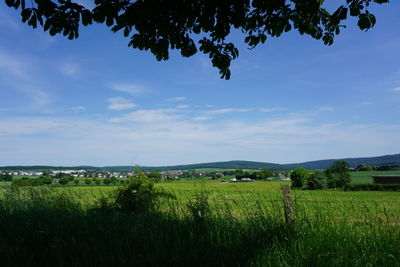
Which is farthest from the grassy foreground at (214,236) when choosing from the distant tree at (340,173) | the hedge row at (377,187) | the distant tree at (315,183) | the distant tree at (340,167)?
the distant tree at (340,167)

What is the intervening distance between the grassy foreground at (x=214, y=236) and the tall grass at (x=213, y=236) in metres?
0.01

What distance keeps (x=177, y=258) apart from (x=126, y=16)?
3.23 metres

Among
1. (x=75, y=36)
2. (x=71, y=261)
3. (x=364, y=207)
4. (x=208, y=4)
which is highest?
(x=208, y=4)

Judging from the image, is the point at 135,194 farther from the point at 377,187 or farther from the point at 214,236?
the point at 377,187

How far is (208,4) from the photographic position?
4.66 meters

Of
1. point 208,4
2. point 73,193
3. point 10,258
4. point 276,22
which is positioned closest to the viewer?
point 10,258

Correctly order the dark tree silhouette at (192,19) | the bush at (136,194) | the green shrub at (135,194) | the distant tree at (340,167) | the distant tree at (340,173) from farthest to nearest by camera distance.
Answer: the distant tree at (340,167) → the distant tree at (340,173) → the green shrub at (135,194) → the bush at (136,194) → the dark tree silhouette at (192,19)

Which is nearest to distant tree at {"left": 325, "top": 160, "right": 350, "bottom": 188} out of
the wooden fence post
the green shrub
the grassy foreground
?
the green shrub

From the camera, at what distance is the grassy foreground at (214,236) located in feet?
13.0

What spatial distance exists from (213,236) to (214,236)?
0.06 feet

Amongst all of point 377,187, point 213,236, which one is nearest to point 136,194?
point 213,236

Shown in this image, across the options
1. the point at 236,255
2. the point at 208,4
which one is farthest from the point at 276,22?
the point at 236,255

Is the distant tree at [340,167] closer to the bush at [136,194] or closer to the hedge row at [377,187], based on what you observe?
the hedge row at [377,187]

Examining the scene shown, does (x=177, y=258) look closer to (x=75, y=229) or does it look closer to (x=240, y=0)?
(x=75, y=229)
